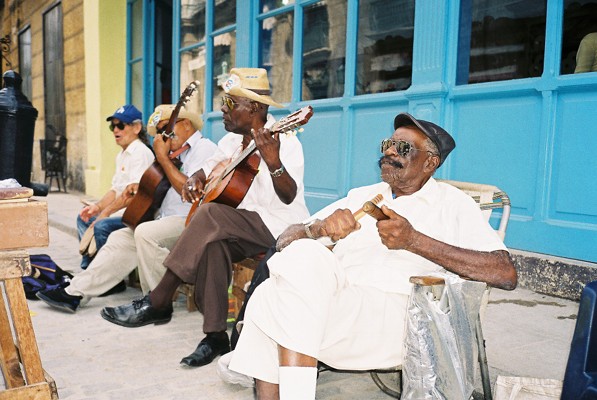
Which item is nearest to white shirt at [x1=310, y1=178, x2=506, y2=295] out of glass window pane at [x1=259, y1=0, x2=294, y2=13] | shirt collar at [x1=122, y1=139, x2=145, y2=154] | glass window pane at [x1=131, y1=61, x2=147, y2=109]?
shirt collar at [x1=122, y1=139, x2=145, y2=154]

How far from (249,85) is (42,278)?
2204mm

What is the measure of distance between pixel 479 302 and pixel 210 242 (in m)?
1.55

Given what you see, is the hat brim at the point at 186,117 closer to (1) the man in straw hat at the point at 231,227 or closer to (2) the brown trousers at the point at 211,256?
(1) the man in straw hat at the point at 231,227

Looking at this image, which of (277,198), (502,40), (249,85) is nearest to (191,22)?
(502,40)

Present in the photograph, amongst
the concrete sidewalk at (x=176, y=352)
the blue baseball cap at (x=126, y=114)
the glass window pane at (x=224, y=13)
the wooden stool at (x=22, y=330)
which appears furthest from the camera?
the glass window pane at (x=224, y=13)

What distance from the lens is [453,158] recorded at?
457 centimetres

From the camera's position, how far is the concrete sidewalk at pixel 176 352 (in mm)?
2670

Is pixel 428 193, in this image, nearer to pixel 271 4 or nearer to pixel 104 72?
pixel 271 4

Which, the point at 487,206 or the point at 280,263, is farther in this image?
the point at 487,206

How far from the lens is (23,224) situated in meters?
2.09

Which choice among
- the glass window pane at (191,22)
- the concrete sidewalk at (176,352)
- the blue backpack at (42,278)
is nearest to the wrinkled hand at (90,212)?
the blue backpack at (42,278)

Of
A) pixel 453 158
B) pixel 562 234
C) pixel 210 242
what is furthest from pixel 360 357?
pixel 453 158

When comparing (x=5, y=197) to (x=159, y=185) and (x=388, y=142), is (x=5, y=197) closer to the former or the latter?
(x=388, y=142)

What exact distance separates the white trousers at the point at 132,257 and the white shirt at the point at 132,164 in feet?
2.00
